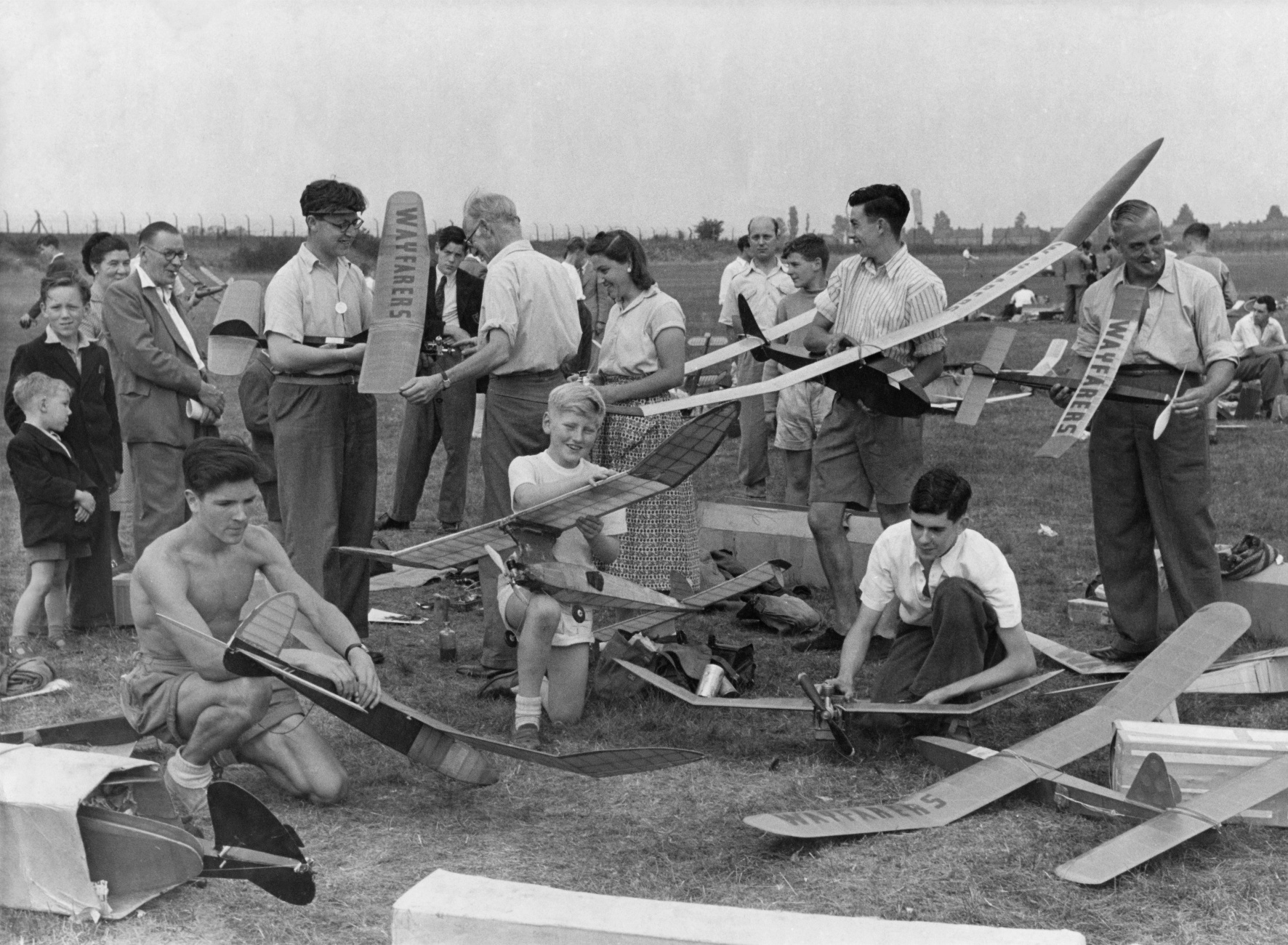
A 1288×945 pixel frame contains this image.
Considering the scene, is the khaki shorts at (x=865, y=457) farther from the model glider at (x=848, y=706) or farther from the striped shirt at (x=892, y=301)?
the model glider at (x=848, y=706)

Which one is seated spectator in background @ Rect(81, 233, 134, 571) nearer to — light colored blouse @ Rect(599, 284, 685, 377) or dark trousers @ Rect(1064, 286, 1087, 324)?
light colored blouse @ Rect(599, 284, 685, 377)

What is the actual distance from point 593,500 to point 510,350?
2.92ft

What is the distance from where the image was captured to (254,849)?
326 cm

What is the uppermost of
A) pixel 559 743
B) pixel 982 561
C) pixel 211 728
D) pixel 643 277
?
pixel 643 277

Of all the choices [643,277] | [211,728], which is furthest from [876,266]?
[211,728]

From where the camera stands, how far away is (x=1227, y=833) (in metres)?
3.65

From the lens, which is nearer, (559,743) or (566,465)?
(559,743)

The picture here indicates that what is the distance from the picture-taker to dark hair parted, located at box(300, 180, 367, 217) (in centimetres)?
525

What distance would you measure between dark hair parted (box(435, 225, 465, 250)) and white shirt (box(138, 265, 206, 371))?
2551mm

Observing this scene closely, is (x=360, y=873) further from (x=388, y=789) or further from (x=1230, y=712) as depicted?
(x=1230, y=712)

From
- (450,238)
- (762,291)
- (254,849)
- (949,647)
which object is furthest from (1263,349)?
(254,849)

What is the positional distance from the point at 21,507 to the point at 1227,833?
4.68 metres

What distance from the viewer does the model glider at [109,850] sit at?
10.4 feet

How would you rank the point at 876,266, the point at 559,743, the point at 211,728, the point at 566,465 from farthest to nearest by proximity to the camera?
the point at 876,266
the point at 566,465
the point at 559,743
the point at 211,728
